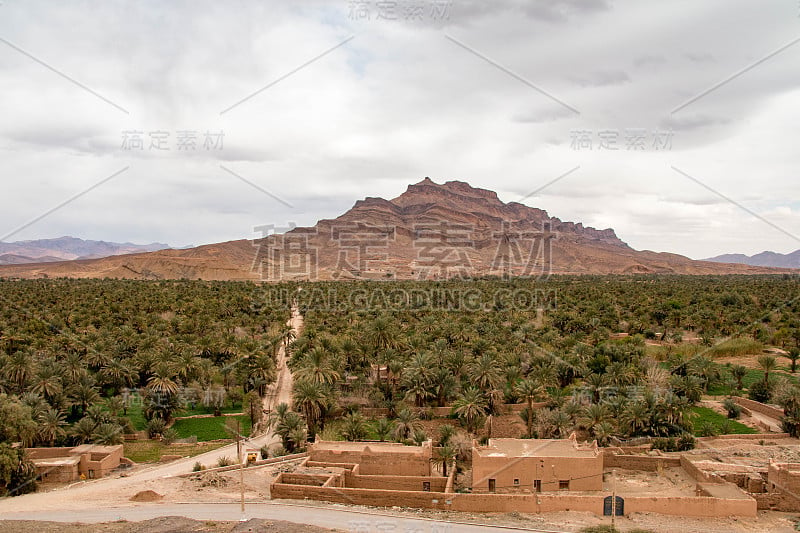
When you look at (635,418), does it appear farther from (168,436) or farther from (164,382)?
(164,382)

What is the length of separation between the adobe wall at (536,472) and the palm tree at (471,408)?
8.83m

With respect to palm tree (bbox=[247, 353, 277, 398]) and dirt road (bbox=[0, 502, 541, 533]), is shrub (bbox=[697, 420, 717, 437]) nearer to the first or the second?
dirt road (bbox=[0, 502, 541, 533])

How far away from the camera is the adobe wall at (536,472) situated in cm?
2569

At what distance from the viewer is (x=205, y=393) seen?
43531 mm

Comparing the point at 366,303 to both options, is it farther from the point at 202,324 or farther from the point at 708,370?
the point at 708,370

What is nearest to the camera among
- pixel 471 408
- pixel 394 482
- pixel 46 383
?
pixel 394 482

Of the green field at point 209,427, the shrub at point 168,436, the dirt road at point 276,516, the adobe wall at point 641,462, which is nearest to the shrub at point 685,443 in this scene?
the adobe wall at point 641,462

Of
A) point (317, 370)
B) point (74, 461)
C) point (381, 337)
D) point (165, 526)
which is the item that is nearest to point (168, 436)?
point (74, 461)

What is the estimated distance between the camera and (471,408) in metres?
34.8

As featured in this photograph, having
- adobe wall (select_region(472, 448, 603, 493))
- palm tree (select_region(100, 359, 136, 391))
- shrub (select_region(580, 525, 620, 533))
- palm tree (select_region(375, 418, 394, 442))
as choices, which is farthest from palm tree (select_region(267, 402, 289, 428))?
shrub (select_region(580, 525, 620, 533))

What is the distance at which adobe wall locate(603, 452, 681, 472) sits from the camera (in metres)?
29.4

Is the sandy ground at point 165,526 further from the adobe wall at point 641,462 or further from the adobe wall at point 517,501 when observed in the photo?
the adobe wall at point 641,462

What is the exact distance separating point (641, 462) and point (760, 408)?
1542 cm

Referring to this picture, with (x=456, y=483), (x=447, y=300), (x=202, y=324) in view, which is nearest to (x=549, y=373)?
(x=456, y=483)
